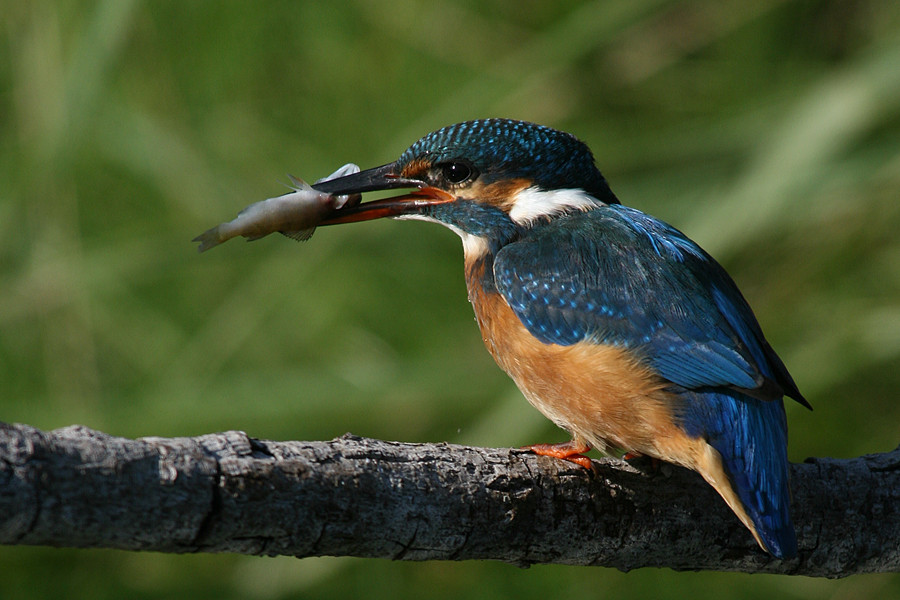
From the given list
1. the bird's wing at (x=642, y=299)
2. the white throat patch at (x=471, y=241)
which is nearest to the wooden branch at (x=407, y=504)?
the bird's wing at (x=642, y=299)

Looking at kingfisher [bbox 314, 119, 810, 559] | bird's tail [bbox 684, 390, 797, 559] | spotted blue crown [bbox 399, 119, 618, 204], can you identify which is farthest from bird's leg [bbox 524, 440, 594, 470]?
spotted blue crown [bbox 399, 119, 618, 204]

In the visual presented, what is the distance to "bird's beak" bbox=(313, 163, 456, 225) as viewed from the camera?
196 centimetres

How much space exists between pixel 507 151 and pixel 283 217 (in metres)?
0.49

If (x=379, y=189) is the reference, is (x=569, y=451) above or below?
below

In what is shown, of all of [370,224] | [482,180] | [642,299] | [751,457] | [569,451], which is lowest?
[751,457]

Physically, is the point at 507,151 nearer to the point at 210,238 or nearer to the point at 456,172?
the point at 456,172

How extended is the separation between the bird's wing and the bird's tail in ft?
0.14

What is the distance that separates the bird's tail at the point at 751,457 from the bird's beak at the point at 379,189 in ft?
2.37

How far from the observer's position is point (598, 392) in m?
1.69

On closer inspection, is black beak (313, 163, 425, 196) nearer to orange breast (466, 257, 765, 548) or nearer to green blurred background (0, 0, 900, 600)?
orange breast (466, 257, 765, 548)

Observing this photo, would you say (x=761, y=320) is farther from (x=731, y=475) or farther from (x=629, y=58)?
(x=731, y=475)

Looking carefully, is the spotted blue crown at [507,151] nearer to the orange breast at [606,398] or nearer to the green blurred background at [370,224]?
the orange breast at [606,398]

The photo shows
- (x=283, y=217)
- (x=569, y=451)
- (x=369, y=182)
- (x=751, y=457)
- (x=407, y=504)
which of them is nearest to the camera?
(x=407, y=504)

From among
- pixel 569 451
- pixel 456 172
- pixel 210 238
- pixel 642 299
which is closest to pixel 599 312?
pixel 642 299
